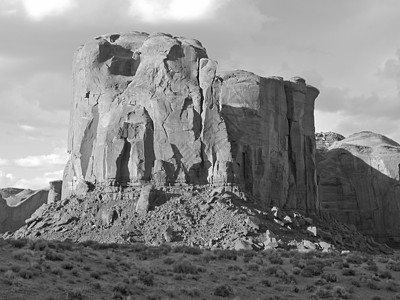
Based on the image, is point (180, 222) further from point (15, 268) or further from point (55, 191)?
point (15, 268)

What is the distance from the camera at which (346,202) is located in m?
96.1

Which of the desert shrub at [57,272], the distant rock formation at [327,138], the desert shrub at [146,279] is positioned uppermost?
the distant rock formation at [327,138]

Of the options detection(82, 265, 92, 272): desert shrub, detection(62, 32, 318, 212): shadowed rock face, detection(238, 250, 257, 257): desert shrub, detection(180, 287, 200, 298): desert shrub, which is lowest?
detection(180, 287, 200, 298): desert shrub

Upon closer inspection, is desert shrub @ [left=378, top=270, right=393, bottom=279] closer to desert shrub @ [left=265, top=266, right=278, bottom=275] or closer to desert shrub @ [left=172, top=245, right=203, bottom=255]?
desert shrub @ [left=265, top=266, right=278, bottom=275]

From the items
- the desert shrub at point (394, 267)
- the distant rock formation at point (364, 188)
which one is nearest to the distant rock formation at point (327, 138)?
the distant rock formation at point (364, 188)

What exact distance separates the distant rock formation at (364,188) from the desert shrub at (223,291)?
6020 centimetres

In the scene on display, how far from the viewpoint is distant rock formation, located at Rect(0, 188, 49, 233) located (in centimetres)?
9069

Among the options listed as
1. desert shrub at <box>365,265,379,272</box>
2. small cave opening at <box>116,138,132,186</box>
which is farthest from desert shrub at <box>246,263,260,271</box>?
small cave opening at <box>116,138,132,186</box>

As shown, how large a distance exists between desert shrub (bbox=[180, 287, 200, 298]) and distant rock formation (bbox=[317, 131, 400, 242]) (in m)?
61.6

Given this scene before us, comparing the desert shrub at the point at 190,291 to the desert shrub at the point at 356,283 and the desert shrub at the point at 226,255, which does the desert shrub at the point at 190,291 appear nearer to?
the desert shrub at the point at 356,283

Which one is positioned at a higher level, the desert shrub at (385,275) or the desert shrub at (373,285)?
the desert shrub at (385,275)

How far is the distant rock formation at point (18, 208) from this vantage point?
90.7m

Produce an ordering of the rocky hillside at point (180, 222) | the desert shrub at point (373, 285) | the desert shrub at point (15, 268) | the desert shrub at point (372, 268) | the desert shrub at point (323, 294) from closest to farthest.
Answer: the desert shrub at point (15, 268) < the desert shrub at point (323, 294) < the desert shrub at point (373, 285) < the desert shrub at point (372, 268) < the rocky hillside at point (180, 222)

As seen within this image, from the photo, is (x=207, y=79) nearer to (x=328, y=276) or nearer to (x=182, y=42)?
(x=182, y=42)
